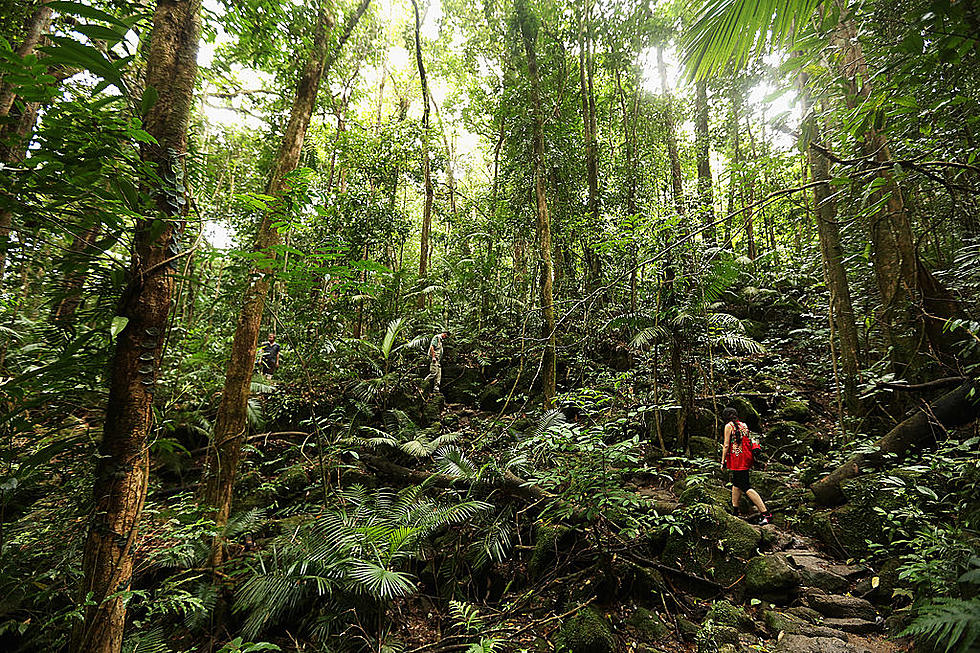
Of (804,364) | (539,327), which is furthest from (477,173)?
(804,364)

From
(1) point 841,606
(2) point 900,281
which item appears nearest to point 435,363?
(1) point 841,606

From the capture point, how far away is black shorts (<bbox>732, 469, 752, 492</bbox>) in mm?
4793

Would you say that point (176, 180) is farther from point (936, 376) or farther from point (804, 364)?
point (804, 364)

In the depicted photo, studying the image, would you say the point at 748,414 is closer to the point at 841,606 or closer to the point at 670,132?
the point at 841,606

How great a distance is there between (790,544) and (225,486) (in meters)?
5.81

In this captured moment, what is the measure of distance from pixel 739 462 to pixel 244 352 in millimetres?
5703

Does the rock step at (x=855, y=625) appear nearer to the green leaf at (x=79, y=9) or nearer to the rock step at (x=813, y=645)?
the rock step at (x=813, y=645)

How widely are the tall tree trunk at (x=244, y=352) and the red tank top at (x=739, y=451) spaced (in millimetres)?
5405

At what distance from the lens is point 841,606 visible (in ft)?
10.8

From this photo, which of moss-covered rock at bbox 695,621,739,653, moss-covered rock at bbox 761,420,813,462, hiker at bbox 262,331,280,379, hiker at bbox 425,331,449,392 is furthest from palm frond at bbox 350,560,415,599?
hiker at bbox 262,331,280,379

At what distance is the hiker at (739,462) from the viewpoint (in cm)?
469

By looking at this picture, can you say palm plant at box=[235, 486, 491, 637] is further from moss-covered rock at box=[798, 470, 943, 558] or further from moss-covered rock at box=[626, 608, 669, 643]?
moss-covered rock at box=[798, 470, 943, 558]

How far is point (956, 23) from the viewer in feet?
6.66

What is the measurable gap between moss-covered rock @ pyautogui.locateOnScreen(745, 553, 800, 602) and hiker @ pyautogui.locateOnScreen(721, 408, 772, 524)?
102 centimetres
